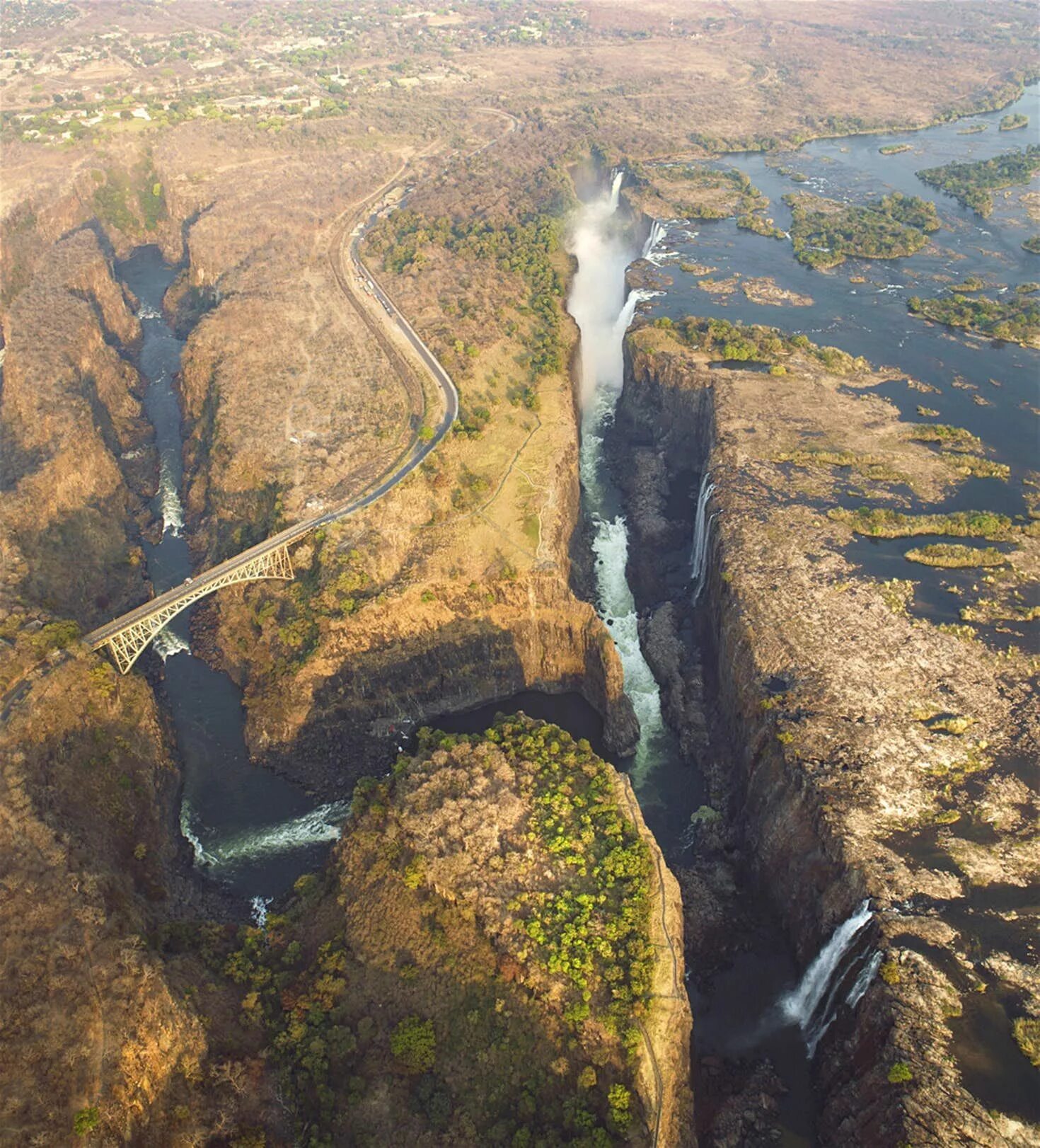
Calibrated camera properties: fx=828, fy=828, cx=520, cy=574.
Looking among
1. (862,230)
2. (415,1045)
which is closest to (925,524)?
(415,1045)

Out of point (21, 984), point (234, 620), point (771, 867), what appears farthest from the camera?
point (234, 620)

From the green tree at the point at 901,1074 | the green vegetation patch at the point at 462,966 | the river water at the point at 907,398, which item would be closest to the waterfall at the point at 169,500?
the river water at the point at 907,398

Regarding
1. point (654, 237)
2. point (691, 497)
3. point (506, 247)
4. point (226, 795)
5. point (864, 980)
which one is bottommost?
point (226, 795)

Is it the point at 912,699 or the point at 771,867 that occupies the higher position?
the point at 912,699

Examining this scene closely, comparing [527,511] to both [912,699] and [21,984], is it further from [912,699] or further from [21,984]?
[21,984]

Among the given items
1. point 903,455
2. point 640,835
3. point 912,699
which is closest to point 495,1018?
point 640,835

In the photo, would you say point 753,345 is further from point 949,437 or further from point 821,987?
point 821,987
